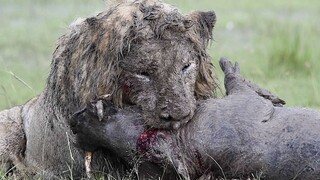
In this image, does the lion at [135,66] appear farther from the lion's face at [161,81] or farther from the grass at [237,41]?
Result: the grass at [237,41]

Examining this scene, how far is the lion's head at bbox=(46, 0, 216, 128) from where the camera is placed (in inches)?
188

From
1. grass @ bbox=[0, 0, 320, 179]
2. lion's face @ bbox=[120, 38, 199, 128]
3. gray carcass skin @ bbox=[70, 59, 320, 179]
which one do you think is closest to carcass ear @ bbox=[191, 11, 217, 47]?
lion's face @ bbox=[120, 38, 199, 128]

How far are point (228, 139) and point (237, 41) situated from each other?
23.4ft

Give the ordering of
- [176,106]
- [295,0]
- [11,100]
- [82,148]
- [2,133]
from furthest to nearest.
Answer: [295,0] < [11,100] < [2,133] < [82,148] < [176,106]

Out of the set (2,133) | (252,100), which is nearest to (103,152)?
(252,100)

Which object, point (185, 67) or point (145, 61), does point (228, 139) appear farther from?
point (145, 61)

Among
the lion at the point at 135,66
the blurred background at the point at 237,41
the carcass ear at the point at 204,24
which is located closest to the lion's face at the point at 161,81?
→ the lion at the point at 135,66

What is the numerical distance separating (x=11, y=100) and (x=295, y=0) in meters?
6.24

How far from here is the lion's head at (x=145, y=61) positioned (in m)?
4.78

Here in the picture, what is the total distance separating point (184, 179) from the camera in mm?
4805

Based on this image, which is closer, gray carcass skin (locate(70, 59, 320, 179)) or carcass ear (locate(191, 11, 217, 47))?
gray carcass skin (locate(70, 59, 320, 179))

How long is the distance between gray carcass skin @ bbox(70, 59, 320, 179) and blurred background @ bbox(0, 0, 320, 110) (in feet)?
8.56

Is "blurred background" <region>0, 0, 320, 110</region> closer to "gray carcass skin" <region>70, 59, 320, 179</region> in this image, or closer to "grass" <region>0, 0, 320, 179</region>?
"grass" <region>0, 0, 320, 179</region>

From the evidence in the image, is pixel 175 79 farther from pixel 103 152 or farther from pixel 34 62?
pixel 34 62
